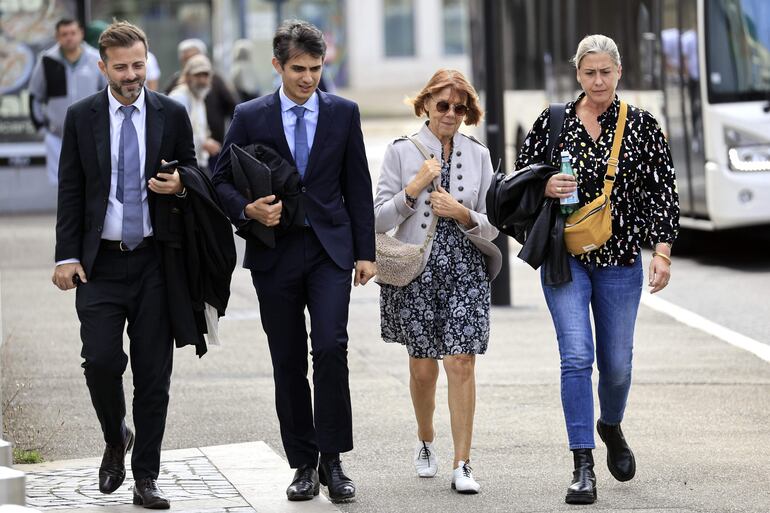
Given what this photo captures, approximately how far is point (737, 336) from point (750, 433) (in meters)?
3.05

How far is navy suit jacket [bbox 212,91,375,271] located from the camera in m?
6.62

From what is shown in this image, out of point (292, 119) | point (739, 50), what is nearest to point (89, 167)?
point (292, 119)

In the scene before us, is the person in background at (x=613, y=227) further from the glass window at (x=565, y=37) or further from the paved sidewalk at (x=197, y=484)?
the glass window at (x=565, y=37)

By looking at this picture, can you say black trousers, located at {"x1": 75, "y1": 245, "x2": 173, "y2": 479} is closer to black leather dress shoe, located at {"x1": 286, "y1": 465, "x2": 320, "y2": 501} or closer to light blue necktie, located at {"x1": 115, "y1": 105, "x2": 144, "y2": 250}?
light blue necktie, located at {"x1": 115, "y1": 105, "x2": 144, "y2": 250}

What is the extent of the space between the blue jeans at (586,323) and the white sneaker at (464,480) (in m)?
0.42

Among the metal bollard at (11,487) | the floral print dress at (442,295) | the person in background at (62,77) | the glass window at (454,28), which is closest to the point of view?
the metal bollard at (11,487)

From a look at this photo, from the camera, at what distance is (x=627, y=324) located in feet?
21.9

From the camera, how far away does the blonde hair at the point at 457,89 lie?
6.81 meters

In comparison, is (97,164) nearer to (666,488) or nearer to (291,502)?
(291,502)

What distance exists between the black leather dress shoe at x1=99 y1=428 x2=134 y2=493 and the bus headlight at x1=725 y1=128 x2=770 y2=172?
28.5 feet

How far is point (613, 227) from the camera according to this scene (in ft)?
21.7

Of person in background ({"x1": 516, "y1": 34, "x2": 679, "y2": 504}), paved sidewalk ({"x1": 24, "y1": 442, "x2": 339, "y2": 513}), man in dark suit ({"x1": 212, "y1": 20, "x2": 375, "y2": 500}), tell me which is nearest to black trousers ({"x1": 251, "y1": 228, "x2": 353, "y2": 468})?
man in dark suit ({"x1": 212, "y1": 20, "x2": 375, "y2": 500})

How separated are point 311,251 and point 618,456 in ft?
4.71

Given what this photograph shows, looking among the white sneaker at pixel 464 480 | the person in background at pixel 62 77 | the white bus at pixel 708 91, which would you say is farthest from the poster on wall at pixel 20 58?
the white sneaker at pixel 464 480
